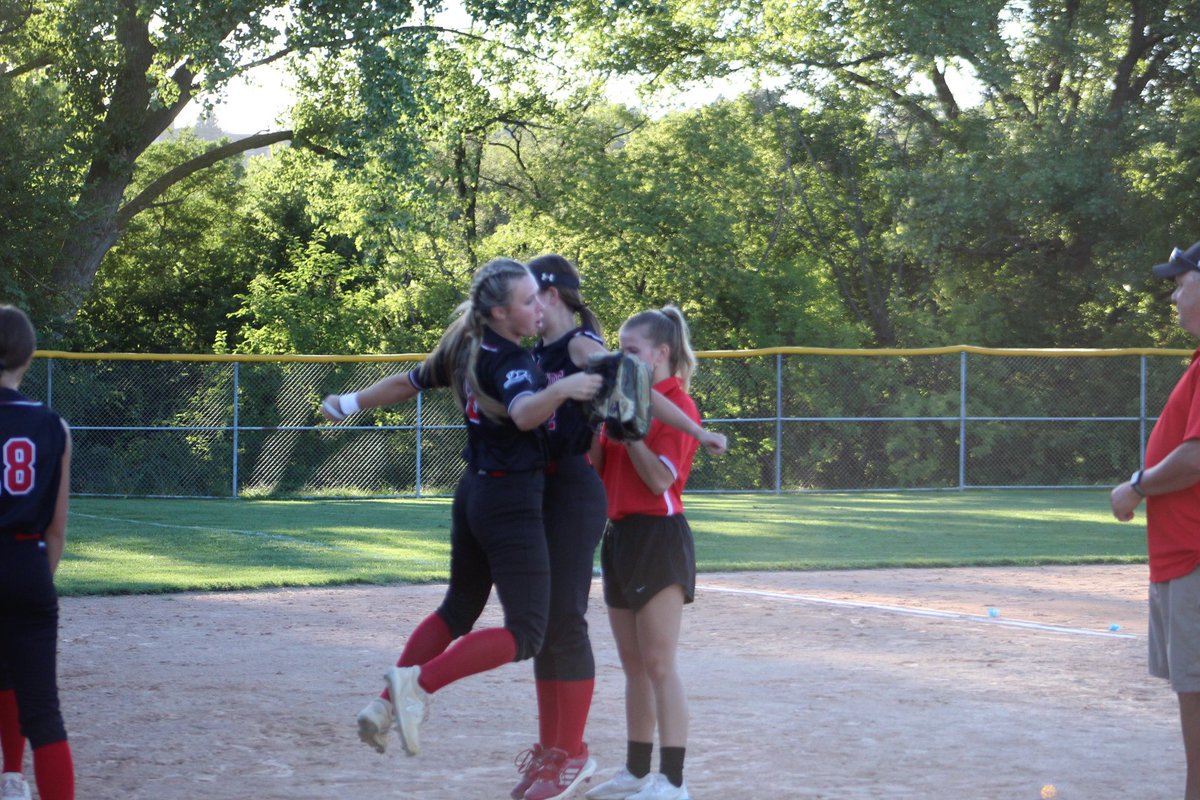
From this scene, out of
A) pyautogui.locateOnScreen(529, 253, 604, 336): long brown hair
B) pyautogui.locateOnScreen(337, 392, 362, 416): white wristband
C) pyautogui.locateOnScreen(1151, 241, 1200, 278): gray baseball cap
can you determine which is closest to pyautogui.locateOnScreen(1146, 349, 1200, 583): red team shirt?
pyautogui.locateOnScreen(1151, 241, 1200, 278): gray baseball cap

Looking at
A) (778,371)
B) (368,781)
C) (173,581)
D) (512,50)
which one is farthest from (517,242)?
(368,781)

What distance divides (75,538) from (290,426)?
238 inches

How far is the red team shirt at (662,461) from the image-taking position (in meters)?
4.85

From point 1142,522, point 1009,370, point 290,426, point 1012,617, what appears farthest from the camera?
point 1009,370

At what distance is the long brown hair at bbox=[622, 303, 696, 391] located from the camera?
4.96 meters

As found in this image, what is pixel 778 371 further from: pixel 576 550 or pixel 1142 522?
pixel 576 550

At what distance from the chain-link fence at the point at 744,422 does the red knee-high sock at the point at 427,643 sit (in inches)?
565

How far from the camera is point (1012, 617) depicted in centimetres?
929

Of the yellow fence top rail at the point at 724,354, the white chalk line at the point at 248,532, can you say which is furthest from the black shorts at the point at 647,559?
the yellow fence top rail at the point at 724,354

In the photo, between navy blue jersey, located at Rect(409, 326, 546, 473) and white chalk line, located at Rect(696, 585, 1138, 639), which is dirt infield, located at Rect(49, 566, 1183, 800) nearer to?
white chalk line, located at Rect(696, 585, 1138, 639)

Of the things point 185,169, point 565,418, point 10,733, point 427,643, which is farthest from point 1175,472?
point 185,169

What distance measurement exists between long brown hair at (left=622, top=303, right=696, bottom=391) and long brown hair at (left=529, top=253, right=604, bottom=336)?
0.51 ft

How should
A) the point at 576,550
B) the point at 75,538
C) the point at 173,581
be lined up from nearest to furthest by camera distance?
the point at 576,550 < the point at 173,581 < the point at 75,538

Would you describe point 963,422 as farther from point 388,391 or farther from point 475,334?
point 475,334
